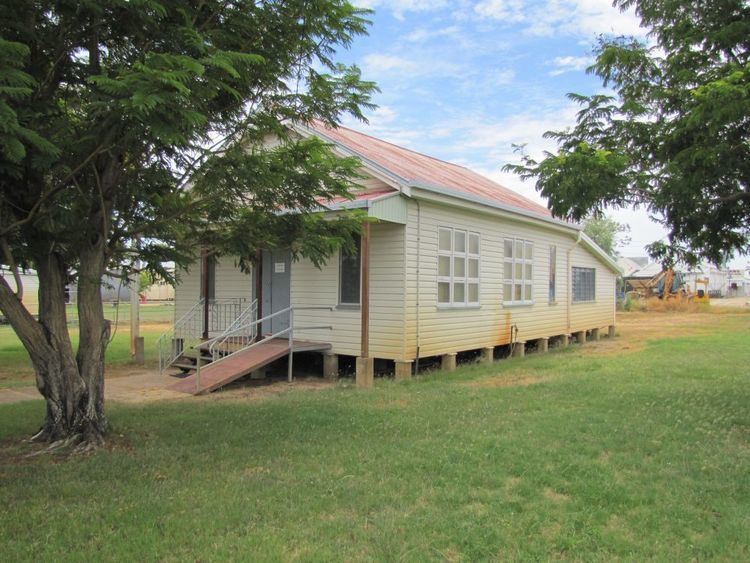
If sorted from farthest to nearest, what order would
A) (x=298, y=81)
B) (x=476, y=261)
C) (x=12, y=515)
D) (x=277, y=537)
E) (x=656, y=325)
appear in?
(x=656, y=325) < (x=476, y=261) < (x=298, y=81) < (x=12, y=515) < (x=277, y=537)

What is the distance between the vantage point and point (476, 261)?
1321cm

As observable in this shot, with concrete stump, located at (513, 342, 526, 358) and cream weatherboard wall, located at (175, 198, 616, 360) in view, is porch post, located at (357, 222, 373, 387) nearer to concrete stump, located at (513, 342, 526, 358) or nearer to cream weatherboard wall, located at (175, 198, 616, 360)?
cream weatherboard wall, located at (175, 198, 616, 360)

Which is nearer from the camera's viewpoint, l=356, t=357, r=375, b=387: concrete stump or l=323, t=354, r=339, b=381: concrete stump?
l=356, t=357, r=375, b=387: concrete stump

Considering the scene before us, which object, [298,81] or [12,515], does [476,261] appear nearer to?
[298,81]

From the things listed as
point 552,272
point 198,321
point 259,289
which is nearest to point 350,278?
point 259,289

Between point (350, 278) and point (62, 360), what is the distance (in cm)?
631

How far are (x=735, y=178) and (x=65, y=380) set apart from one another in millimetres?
7431

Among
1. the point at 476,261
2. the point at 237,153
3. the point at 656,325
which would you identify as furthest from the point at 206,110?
the point at 656,325

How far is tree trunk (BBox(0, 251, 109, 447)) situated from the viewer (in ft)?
19.9

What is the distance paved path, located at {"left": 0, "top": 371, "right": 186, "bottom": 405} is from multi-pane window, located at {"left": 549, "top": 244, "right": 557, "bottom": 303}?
1014 cm

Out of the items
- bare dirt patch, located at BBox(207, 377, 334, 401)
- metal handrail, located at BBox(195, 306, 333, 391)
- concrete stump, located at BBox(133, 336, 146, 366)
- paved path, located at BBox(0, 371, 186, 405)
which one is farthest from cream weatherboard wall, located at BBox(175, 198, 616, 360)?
paved path, located at BBox(0, 371, 186, 405)

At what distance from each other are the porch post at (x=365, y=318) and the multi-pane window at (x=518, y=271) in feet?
15.6

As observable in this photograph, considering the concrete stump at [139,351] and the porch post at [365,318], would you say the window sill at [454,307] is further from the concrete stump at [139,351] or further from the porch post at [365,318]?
the concrete stump at [139,351]

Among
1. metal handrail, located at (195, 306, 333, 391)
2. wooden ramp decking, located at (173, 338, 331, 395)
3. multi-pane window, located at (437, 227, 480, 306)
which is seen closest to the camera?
wooden ramp decking, located at (173, 338, 331, 395)
